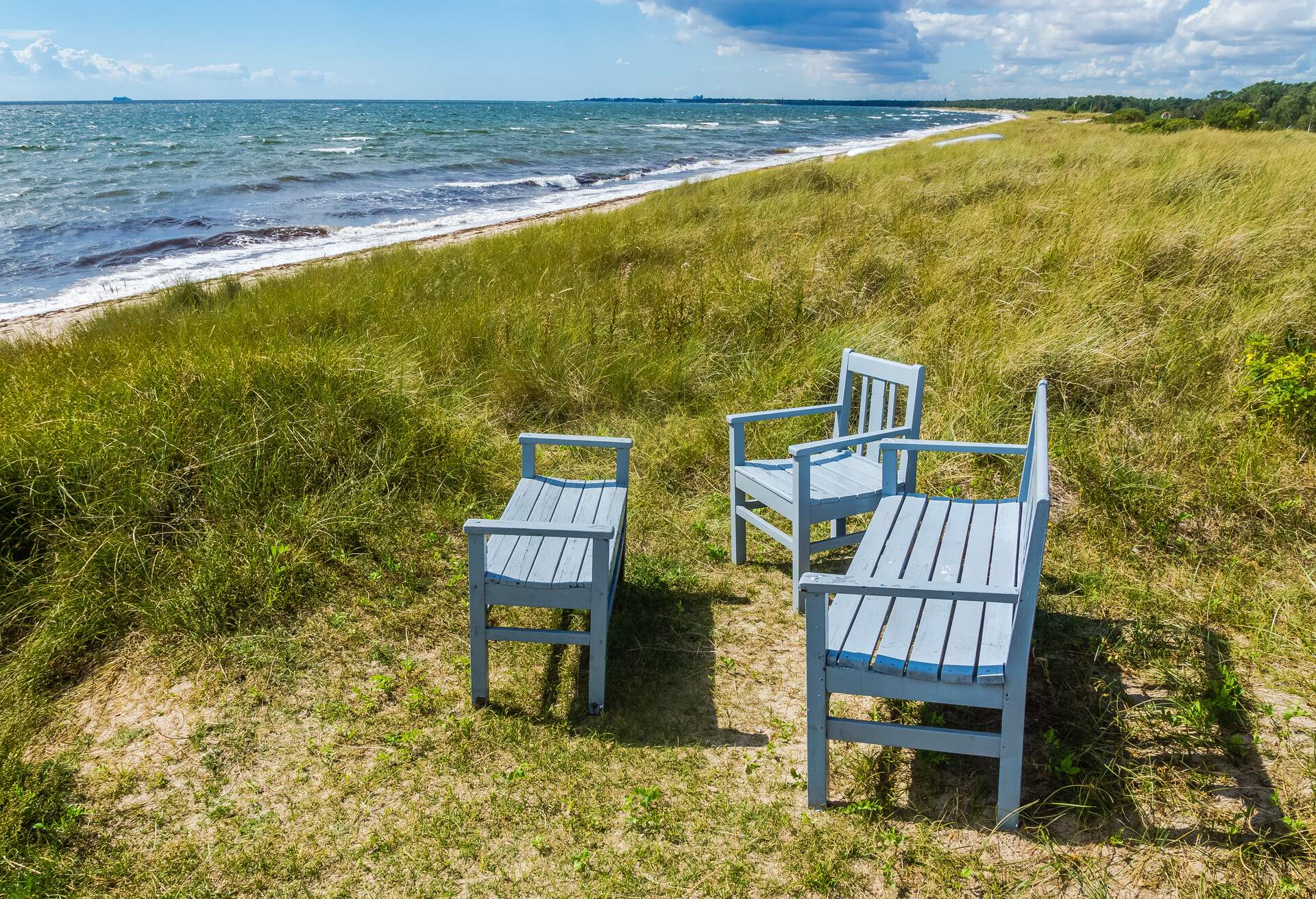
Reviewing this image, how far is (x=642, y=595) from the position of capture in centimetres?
392

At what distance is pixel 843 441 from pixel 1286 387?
268 cm

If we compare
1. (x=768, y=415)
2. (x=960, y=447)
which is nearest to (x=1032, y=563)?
(x=960, y=447)

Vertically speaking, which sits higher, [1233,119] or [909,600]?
[1233,119]

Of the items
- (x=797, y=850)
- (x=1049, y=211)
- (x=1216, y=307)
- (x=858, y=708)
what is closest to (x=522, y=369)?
(x=858, y=708)

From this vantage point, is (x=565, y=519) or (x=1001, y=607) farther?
(x=565, y=519)

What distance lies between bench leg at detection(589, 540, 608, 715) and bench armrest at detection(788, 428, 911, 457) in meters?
1.00

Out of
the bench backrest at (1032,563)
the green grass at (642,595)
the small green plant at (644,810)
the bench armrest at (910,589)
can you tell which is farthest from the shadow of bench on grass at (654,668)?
the bench backrest at (1032,563)

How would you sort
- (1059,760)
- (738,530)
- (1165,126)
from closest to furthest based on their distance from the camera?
(1059,760)
(738,530)
(1165,126)

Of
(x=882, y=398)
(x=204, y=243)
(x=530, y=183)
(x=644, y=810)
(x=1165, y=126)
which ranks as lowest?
(x=644, y=810)

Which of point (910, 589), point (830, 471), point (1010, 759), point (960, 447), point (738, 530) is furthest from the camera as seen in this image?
point (738, 530)

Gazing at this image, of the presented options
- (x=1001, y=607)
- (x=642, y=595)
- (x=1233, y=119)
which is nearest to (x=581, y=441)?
(x=642, y=595)

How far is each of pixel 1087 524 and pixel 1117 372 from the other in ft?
4.73

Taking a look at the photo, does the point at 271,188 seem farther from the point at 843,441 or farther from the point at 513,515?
the point at 843,441

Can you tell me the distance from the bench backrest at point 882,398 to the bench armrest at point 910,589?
1.48m
